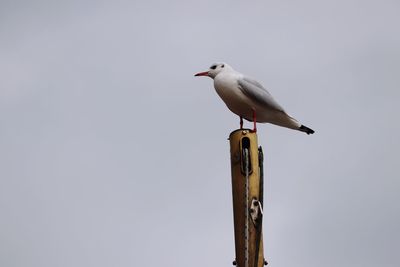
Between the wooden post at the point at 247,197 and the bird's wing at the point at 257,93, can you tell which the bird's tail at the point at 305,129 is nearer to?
the bird's wing at the point at 257,93

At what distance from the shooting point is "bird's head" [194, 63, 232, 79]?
1135 cm

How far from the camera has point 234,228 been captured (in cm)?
852

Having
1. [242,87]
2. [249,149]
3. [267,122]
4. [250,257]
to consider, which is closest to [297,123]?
[267,122]

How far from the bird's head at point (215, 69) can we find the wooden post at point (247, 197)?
260 centimetres

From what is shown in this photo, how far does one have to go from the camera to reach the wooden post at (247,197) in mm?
8289

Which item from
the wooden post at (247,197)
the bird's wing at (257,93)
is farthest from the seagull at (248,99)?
the wooden post at (247,197)

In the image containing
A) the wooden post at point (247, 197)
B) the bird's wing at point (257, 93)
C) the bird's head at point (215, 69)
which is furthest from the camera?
the bird's head at point (215, 69)

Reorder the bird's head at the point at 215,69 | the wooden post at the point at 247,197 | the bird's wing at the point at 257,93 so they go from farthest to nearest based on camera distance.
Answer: the bird's head at the point at 215,69
the bird's wing at the point at 257,93
the wooden post at the point at 247,197

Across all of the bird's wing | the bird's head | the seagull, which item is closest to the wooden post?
the seagull

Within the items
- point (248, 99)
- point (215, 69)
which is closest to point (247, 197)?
point (248, 99)

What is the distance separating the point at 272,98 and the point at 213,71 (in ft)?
4.58

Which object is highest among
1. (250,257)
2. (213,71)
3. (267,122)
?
(213,71)

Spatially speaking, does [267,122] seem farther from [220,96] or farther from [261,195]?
[261,195]

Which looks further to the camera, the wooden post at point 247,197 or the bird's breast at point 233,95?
the bird's breast at point 233,95
